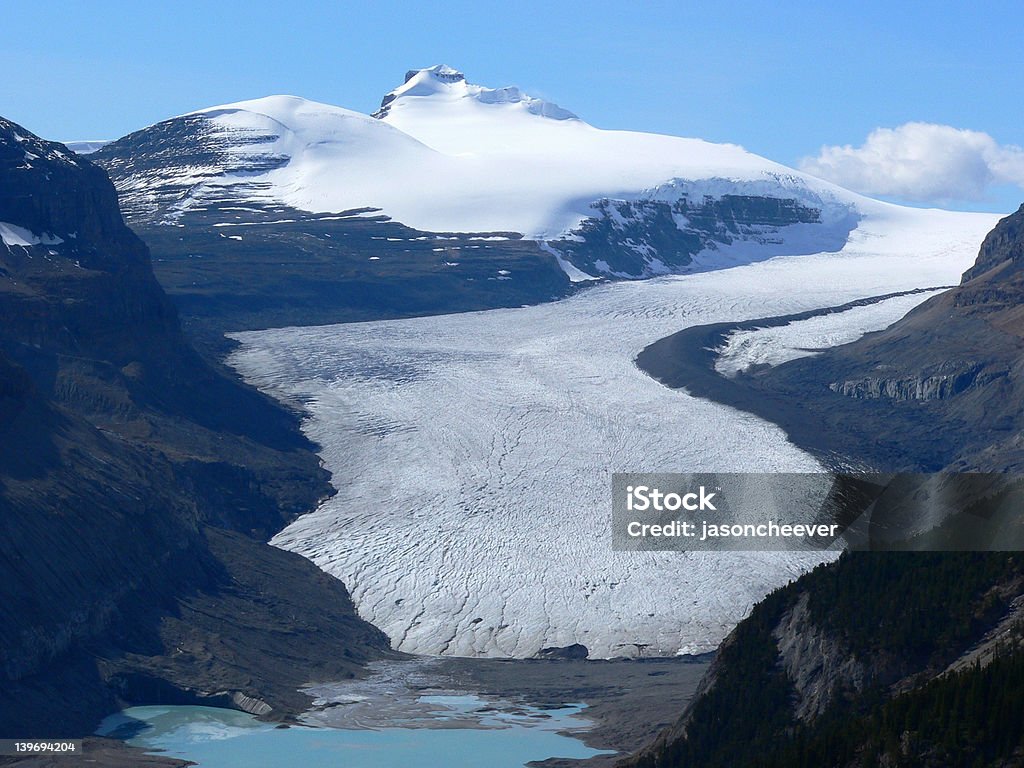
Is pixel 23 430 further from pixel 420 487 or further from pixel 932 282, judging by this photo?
pixel 932 282

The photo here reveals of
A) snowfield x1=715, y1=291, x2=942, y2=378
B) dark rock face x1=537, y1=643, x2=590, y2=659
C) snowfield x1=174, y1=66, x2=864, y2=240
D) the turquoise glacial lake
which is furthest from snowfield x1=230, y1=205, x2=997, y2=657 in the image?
snowfield x1=174, y1=66, x2=864, y2=240

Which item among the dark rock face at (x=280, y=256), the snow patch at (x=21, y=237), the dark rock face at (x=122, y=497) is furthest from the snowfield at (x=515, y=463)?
the snow patch at (x=21, y=237)

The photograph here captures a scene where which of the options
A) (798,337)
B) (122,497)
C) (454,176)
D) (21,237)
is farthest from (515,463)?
(454,176)

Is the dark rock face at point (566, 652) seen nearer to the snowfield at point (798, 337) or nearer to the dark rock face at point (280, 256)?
the snowfield at point (798, 337)

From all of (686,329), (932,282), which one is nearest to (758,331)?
(686,329)

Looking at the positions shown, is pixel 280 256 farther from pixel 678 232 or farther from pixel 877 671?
pixel 877 671

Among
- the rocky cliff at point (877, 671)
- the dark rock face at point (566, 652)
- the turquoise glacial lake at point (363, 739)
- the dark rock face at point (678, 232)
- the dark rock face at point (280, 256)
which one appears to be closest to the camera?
the rocky cliff at point (877, 671)
